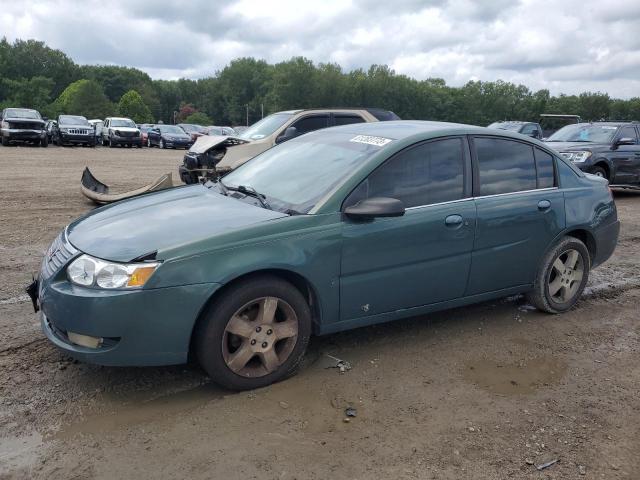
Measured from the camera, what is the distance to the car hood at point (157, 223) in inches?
134

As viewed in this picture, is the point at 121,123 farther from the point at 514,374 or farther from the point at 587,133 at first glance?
the point at 514,374

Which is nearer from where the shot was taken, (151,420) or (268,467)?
(268,467)

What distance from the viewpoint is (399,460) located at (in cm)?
296

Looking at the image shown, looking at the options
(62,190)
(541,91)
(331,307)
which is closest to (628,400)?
(331,307)

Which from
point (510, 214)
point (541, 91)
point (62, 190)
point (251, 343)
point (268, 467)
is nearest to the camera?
point (268, 467)

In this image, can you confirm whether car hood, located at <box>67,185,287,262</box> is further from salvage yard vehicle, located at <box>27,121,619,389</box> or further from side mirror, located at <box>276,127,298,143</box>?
side mirror, located at <box>276,127,298,143</box>

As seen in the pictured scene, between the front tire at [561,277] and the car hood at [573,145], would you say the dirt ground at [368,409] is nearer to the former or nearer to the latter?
the front tire at [561,277]

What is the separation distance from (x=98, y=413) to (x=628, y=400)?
3181mm

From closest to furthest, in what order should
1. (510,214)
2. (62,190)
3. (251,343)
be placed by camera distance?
(251,343) → (510,214) → (62,190)

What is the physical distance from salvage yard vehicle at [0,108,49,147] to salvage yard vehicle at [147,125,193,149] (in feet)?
23.6

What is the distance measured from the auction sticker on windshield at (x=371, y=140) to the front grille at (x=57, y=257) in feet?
6.95

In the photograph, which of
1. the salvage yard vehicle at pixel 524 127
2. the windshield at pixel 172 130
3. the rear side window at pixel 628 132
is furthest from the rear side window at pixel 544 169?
the windshield at pixel 172 130

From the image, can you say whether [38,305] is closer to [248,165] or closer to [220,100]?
[248,165]

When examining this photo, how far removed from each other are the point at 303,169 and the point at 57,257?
1763 mm
